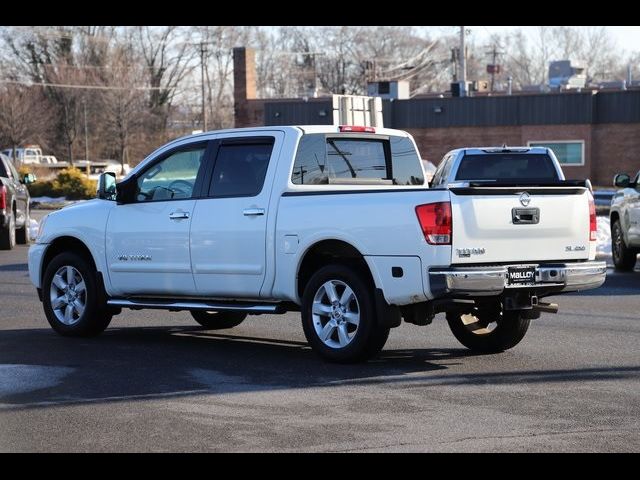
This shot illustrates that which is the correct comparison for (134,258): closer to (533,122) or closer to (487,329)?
(487,329)

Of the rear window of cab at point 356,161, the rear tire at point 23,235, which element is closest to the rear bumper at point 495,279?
the rear window of cab at point 356,161

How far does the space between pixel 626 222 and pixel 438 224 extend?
972cm

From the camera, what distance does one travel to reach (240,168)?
10680 millimetres

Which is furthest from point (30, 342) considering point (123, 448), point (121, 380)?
point (123, 448)

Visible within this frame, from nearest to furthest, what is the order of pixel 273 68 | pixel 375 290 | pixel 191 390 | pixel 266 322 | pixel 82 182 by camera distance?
pixel 191 390, pixel 375 290, pixel 266 322, pixel 82 182, pixel 273 68

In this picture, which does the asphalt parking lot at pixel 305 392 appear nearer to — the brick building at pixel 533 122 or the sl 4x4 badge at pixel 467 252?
the sl 4x4 badge at pixel 467 252

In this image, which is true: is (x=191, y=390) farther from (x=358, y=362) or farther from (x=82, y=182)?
(x=82, y=182)

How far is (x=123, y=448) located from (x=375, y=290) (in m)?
3.27

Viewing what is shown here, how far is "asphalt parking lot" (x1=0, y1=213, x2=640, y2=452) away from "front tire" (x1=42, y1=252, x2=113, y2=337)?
0.17 m

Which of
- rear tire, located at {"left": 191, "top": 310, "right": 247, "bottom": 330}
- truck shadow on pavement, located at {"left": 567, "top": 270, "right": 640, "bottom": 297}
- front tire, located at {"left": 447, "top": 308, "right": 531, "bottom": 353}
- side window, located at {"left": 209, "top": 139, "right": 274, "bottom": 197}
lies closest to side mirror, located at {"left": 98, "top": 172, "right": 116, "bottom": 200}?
side window, located at {"left": 209, "top": 139, "right": 274, "bottom": 197}

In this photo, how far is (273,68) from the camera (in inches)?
4419

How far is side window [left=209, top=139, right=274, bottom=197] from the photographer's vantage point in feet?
34.5

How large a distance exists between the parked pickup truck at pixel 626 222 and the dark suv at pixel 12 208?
11.6 metres

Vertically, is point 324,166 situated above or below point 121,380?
above
